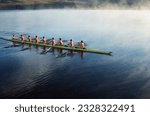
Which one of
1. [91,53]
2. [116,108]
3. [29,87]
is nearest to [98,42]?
[91,53]

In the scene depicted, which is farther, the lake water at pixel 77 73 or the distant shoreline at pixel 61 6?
the distant shoreline at pixel 61 6

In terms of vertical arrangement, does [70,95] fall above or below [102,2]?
below

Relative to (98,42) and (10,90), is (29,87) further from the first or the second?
(98,42)

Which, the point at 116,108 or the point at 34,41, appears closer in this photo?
the point at 116,108

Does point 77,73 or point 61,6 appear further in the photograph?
point 61,6

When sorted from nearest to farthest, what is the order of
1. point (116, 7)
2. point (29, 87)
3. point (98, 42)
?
point (29, 87) < point (98, 42) < point (116, 7)

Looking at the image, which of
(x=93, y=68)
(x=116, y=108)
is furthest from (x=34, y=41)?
(x=116, y=108)

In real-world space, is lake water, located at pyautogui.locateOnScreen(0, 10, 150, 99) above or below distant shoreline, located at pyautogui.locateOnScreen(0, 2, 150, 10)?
below

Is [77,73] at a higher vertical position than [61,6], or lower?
lower

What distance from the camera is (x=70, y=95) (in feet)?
76.7

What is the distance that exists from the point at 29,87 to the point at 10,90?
181 cm

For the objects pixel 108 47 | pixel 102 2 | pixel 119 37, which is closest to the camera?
pixel 108 47

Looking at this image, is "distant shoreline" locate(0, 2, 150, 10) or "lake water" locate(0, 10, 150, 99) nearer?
"lake water" locate(0, 10, 150, 99)

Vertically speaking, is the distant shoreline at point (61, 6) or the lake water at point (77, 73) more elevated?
the distant shoreline at point (61, 6)
